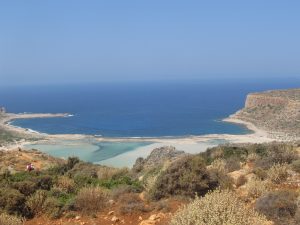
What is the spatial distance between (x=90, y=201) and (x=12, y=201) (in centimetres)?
199

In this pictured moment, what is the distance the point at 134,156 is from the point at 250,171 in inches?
2088

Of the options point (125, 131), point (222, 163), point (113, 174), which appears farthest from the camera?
point (125, 131)

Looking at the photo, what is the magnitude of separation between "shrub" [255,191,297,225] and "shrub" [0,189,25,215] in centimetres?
608

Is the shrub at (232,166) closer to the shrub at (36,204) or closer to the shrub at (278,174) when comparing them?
the shrub at (278,174)

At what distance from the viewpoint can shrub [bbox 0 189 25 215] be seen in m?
11.7

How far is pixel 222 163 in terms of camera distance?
1672 cm

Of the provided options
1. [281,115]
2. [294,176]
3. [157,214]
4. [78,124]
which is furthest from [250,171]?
[78,124]

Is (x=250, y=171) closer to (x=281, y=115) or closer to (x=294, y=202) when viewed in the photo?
(x=294, y=202)

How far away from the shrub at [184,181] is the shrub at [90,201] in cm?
141

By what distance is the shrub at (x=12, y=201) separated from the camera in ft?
38.5

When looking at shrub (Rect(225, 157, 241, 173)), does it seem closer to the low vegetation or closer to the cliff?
the low vegetation

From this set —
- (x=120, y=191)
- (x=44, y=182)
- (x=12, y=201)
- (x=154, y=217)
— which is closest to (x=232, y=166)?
(x=120, y=191)

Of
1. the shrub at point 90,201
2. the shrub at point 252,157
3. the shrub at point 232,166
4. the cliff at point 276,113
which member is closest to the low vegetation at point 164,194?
the shrub at point 90,201

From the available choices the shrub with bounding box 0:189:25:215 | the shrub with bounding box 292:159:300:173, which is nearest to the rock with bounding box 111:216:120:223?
the shrub with bounding box 0:189:25:215
